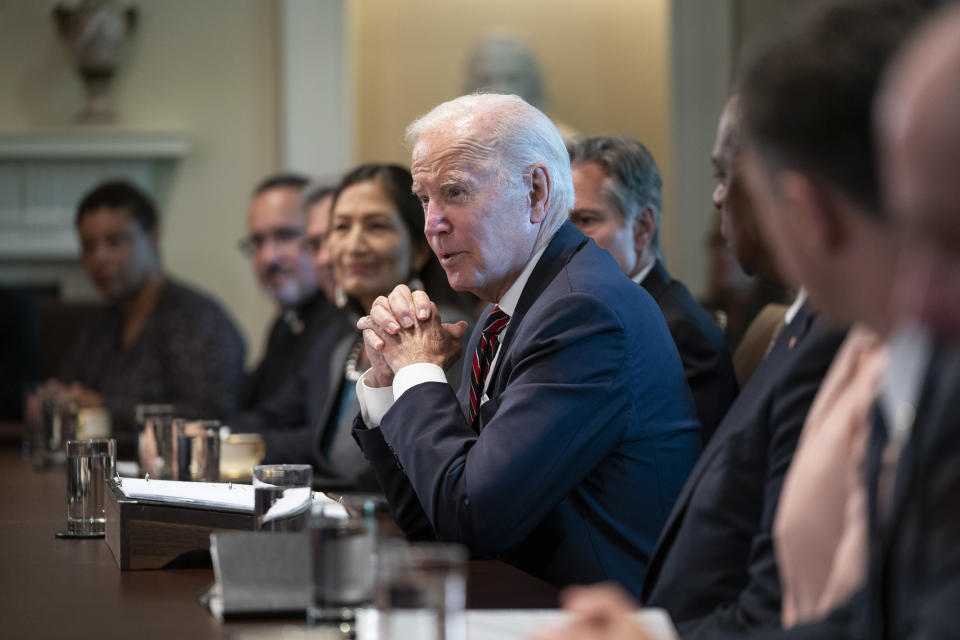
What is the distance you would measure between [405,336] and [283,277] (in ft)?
8.02

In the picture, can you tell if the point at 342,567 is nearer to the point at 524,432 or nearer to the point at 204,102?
the point at 524,432

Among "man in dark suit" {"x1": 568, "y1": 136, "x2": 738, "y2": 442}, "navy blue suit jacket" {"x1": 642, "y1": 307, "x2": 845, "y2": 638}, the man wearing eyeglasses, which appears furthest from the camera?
the man wearing eyeglasses

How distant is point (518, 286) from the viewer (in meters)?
1.92

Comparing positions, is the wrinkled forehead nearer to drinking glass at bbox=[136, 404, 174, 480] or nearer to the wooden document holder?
the wooden document holder

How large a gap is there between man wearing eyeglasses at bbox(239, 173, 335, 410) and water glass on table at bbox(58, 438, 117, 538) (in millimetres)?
1950

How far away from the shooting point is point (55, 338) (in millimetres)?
5027

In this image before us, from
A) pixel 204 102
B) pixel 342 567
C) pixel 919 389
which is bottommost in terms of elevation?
pixel 342 567

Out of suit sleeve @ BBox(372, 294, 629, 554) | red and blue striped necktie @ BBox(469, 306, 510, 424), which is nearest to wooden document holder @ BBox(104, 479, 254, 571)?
suit sleeve @ BBox(372, 294, 629, 554)

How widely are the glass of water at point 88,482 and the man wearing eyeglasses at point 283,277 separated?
6.40 feet

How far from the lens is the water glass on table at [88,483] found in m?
1.81

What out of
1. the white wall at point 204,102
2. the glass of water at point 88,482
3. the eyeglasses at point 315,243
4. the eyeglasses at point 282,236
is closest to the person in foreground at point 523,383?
the glass of water at point 88,482

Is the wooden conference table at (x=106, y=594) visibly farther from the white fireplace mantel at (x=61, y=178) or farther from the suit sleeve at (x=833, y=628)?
the white fireplace mantel at (x=61, y=178)

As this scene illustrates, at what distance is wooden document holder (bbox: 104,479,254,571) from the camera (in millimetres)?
1523

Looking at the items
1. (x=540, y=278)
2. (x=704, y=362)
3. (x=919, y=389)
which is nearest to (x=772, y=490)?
(x=919, y=389)
